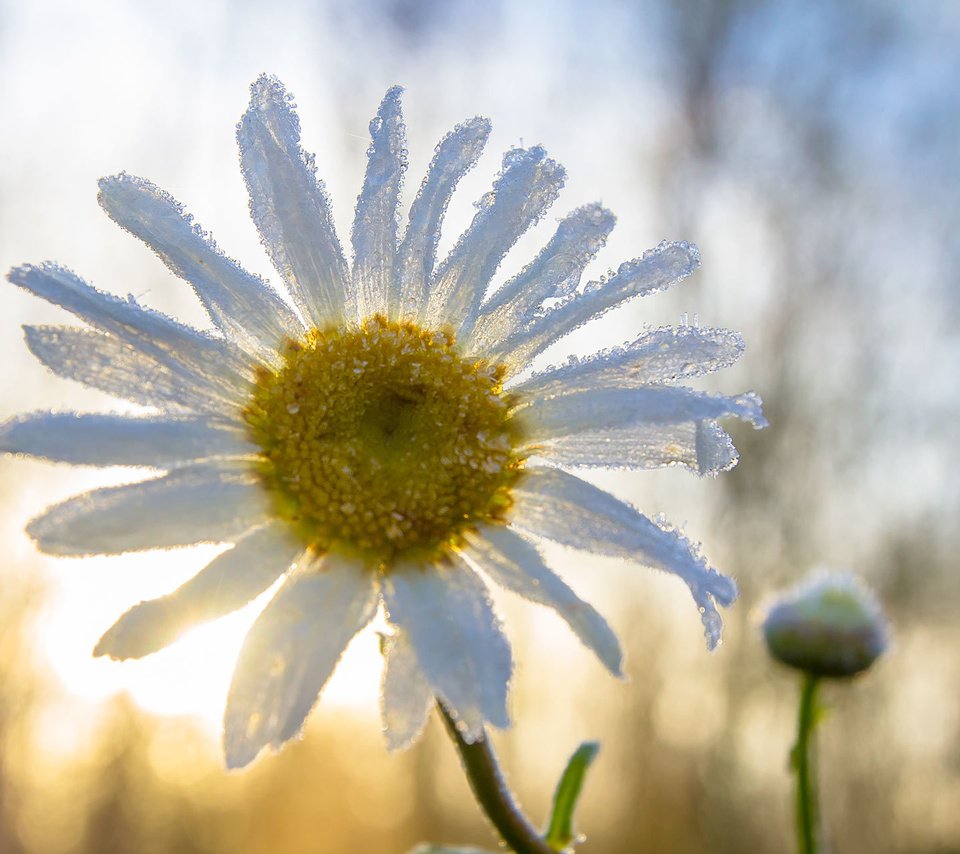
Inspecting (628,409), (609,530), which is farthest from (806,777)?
(628,409)

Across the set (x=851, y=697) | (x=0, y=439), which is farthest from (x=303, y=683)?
(x=851, y=697)

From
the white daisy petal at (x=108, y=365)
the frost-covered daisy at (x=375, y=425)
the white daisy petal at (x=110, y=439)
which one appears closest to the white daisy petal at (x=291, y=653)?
the frost-covered daisy at (x=375, y=425)

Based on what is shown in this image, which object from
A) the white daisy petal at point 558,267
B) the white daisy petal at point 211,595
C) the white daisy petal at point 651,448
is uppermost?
the white daisy petal at point 558,267

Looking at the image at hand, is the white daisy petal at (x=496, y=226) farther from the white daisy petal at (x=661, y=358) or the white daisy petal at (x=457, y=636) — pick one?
the white daisy petal at (x=457, y=636)

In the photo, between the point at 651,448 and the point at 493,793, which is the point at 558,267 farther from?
the point at 493,793

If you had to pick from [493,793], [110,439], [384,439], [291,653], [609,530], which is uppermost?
[384,439]

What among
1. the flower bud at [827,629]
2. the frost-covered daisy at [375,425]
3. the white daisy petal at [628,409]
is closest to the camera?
the frost-covered daisy at [375,425]

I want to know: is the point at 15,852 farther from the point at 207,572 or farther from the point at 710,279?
the point at 207,572
